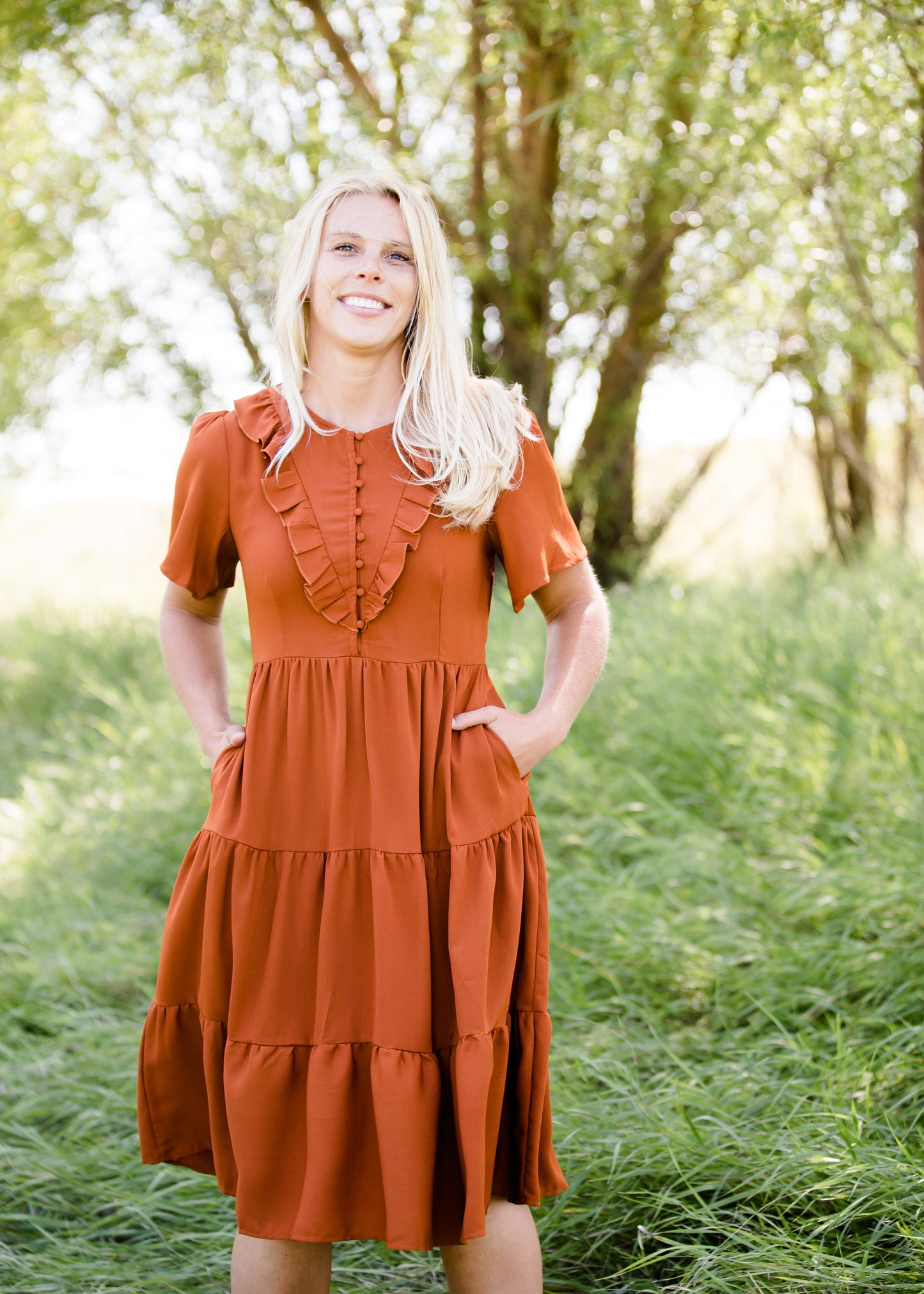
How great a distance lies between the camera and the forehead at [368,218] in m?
1.97

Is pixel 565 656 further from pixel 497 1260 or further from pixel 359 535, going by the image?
pixel 497 1260

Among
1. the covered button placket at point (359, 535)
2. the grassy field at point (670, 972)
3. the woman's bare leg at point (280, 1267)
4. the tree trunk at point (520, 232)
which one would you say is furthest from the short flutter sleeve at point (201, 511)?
the tree trunk at point (520, 232)

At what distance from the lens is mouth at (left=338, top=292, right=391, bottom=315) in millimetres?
1923

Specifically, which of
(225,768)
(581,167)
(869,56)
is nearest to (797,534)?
(581,167)

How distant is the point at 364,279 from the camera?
192 cm

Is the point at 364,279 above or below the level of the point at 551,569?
above

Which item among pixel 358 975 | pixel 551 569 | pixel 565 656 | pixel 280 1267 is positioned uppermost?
pixel 551 569

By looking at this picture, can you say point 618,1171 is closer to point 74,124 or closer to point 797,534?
point 797,534

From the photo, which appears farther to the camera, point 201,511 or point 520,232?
point 520,232

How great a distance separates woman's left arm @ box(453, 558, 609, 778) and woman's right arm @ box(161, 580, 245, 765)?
0.51 meters

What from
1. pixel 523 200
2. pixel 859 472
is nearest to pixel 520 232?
pixel 523 200

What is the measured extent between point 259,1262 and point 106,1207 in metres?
0.99

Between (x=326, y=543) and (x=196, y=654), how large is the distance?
1.35ft

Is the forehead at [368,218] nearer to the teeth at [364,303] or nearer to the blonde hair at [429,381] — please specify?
the blonde hair at [429,381]
